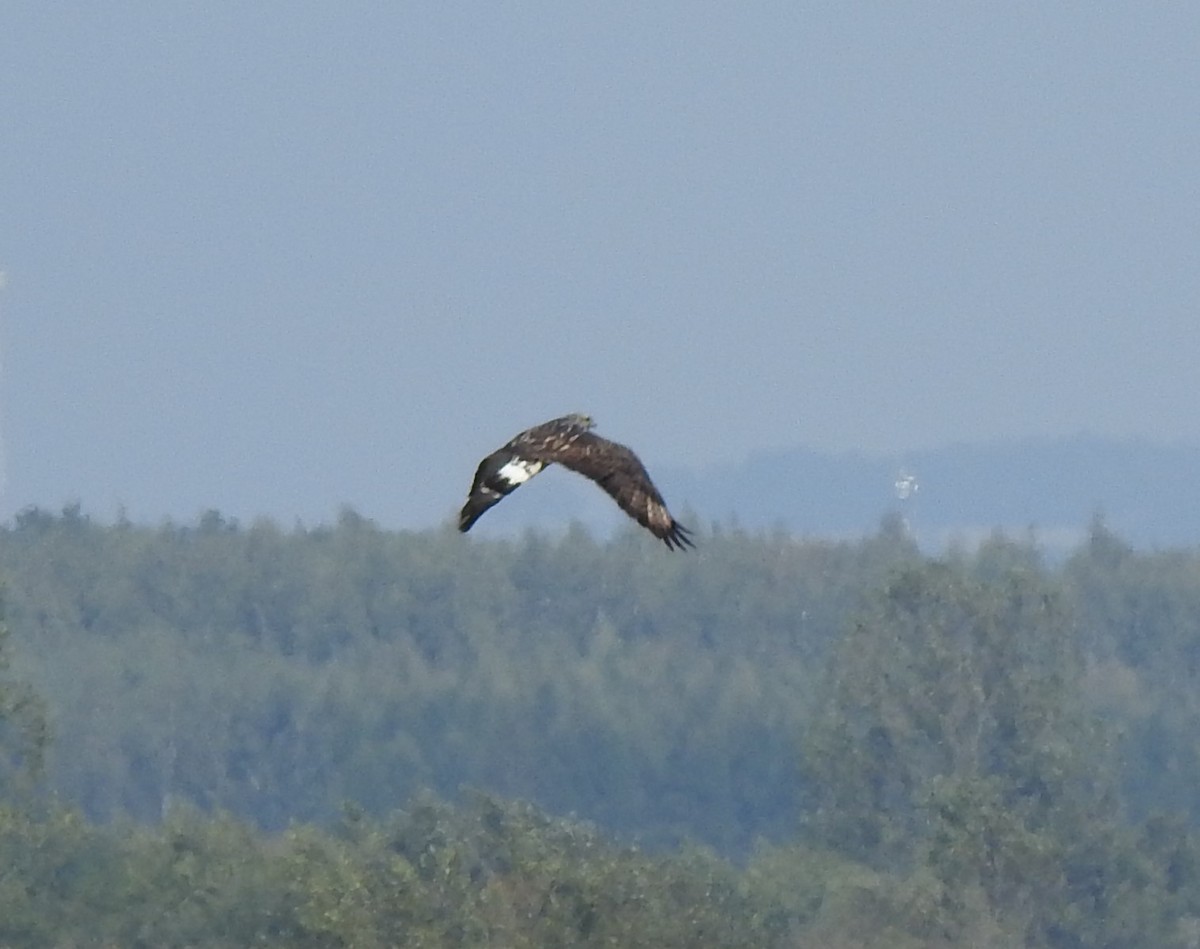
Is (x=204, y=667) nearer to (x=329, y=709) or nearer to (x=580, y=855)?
(x=329, y=709)

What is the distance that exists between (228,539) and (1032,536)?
35.9 m

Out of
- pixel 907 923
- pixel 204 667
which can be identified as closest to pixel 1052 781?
pixel 907 923

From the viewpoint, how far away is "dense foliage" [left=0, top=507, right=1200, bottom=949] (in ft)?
209

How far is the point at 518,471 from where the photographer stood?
51.3 ft

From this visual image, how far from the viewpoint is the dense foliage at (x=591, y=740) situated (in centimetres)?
6384

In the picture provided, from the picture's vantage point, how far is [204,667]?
127 metres

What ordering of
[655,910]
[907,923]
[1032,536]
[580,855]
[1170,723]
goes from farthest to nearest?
1. [1032,536]
2. [1170,723]
3. [907,923]
4. [580,855]
5. [655,910]

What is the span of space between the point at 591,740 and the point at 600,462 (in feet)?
345

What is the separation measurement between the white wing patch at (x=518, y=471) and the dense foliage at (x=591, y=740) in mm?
35707

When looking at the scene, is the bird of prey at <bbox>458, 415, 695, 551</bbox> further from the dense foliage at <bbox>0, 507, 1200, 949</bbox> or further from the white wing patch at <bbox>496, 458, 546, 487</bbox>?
the dense foliage at <bbox>0, 507, 1200, 949</bbox>

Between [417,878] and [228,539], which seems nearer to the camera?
[417,878]

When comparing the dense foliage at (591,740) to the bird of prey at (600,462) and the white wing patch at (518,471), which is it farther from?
the white wing patch at (518,471)

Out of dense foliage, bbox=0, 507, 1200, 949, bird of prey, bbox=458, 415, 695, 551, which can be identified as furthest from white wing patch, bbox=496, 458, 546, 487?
dense foliage, bbox=0, 507, 1200, 949

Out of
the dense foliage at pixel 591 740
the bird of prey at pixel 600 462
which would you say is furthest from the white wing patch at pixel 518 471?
the dense foliage at pixel 591 740
